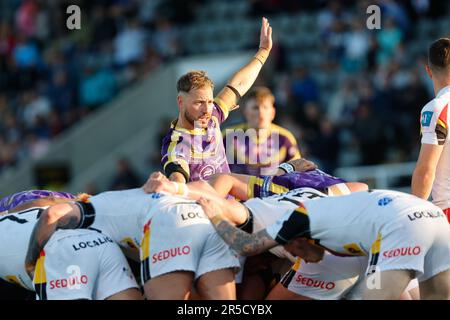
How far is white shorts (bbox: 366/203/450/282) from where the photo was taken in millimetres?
7445

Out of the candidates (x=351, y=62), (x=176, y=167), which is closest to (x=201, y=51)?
(x=351, y=62)

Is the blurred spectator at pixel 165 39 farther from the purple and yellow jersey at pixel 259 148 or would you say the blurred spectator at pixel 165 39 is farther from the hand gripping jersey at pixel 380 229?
the hand gripping jersey at pixel 380 229

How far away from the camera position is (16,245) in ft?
28.3

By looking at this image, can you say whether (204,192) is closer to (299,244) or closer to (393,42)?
(299,244)

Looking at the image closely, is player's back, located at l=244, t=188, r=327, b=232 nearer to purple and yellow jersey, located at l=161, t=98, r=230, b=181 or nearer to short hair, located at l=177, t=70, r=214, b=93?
purple and yellow jersey, located at l=161, t=98, r=230, b=181

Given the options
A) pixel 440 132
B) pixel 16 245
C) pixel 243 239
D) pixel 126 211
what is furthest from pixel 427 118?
pixel 16 245

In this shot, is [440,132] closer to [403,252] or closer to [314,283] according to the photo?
[403,252]

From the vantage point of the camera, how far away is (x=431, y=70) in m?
8.62

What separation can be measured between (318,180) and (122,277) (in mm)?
1779

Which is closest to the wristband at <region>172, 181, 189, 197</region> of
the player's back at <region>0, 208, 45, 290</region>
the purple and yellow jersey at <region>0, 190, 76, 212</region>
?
the player's back at <region>0, 208, 45, 290</region>

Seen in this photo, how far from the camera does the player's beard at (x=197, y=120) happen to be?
913 cm

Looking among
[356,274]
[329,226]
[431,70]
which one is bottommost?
[356,274]

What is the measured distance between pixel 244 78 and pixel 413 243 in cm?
305

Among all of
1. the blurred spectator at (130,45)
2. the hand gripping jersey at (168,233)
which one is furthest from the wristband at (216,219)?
the blurred spectator at (130,45)
